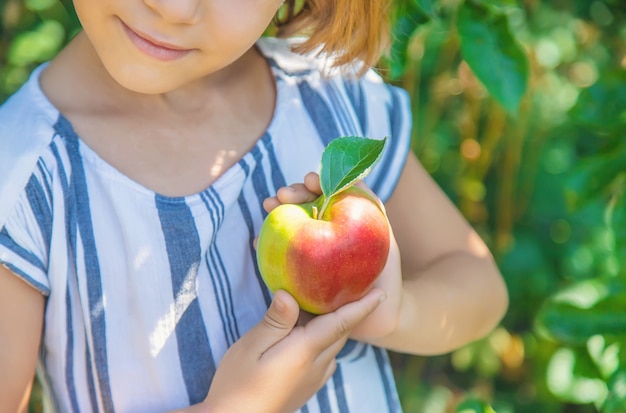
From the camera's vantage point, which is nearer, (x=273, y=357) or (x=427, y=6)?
(x=273, y=357)

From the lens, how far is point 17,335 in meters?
1.04

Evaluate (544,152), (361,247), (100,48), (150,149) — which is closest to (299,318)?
(361,247)

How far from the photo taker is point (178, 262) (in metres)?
1.12

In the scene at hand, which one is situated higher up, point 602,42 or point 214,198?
point 214,198

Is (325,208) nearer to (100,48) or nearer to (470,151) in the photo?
(100,48)

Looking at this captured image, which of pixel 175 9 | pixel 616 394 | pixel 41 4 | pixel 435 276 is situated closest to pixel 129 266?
pixel 175 9

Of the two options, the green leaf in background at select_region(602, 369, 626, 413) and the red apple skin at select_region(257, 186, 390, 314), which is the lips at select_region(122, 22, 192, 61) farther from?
the green leaf in background at select_region(602, 369, 626, 413)

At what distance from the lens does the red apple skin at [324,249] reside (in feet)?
3.28

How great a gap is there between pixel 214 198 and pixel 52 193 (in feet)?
0.63

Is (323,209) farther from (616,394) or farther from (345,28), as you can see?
(616,394)

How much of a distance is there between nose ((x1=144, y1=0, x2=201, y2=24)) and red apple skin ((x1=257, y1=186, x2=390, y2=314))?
220mm

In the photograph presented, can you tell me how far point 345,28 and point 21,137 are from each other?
0.47m

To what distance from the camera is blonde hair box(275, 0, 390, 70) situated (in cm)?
129

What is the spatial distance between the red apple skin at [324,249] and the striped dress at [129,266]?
128 millimetres
